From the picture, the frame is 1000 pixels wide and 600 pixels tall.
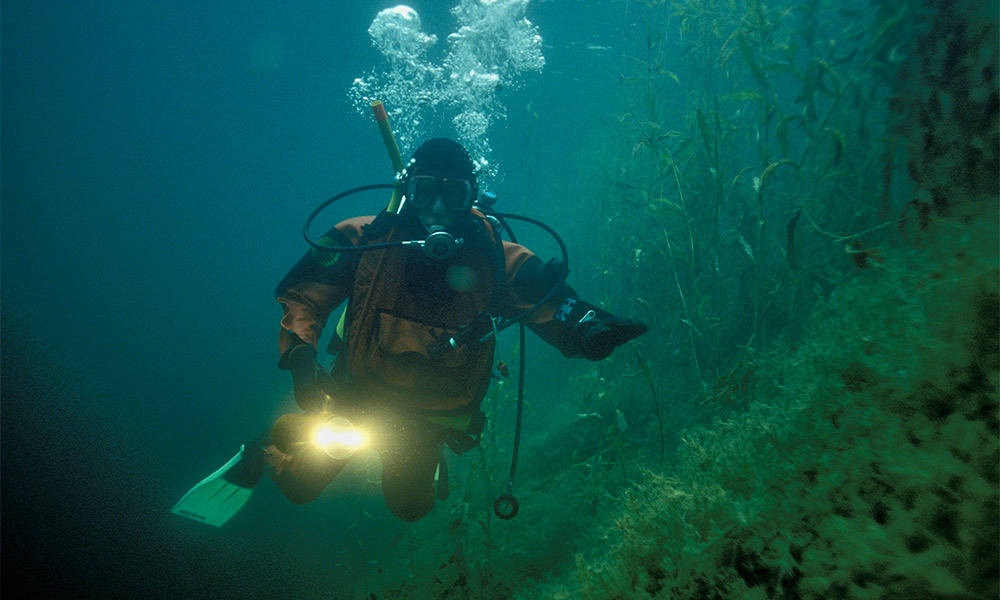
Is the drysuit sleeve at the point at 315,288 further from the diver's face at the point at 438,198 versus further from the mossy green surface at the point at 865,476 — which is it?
the mossy green surface at the point at 865,476

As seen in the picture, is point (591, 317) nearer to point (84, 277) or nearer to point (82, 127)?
point (82, 127)

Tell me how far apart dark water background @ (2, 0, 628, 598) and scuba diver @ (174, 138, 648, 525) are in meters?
1.53

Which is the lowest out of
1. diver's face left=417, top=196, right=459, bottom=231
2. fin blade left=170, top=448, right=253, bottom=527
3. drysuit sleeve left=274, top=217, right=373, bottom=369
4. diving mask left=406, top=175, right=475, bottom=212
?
fin blade left=170, top=448, right=253, bottom=527

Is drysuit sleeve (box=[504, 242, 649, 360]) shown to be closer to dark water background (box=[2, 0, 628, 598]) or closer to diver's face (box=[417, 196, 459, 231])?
diver's face (box=[417, 196, 459, 231])

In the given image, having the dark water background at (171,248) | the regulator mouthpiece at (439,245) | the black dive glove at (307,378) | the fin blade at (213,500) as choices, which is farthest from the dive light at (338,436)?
the dark water background at (171,248)

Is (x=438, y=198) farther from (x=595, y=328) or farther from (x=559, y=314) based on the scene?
(x=595, y=328)

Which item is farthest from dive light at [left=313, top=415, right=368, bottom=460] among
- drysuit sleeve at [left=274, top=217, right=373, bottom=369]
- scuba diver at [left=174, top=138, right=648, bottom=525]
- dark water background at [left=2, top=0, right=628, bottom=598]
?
dark water background at [left=2, top=0, right=628, bottom=598]

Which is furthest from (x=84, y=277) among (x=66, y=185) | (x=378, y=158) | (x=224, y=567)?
(x=224, y=567)

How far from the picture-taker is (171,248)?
4319cm

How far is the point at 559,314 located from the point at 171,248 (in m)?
55.9

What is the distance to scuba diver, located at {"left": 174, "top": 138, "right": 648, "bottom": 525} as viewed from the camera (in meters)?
2.69

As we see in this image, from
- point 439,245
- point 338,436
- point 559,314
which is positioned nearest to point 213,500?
point 338,436

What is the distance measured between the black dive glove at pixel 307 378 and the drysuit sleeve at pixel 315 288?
0.09m

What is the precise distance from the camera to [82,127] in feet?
111
